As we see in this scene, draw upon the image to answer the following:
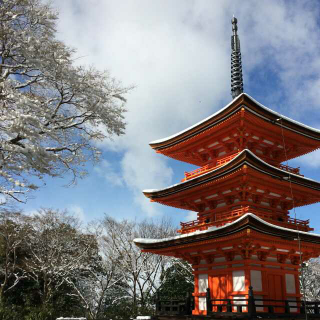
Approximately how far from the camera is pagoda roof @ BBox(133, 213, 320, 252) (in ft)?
45.4

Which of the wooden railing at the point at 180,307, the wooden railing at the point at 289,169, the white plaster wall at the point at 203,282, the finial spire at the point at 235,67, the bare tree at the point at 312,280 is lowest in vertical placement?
the wooden railing at the point at 180,307

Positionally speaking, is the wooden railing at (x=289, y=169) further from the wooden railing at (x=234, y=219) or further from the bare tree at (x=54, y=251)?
the bare tree at (x=54, y=251)

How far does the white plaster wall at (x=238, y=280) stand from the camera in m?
15.0

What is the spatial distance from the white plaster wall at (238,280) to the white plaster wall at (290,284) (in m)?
3.16

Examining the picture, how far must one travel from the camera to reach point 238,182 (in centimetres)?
1614

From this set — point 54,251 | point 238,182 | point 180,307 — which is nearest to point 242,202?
point 238,182

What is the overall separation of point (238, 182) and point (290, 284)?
6.00 m

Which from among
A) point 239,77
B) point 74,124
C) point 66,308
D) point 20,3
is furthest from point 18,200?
point 66,308

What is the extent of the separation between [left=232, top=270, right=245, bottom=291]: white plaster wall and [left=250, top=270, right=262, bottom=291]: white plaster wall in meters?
0.45

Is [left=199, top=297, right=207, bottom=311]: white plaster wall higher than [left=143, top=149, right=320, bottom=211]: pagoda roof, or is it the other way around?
[left=143, top=149, right=320, bottom=211]: pagoda roof

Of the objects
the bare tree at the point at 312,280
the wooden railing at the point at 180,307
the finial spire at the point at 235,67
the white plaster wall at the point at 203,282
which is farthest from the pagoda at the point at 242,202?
the bare tree at the point at 312,280

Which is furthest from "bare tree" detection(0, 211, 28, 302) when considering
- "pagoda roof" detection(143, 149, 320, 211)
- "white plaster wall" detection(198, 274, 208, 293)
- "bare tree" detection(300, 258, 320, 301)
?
"bare tree" detection(300, 258, 320, 301)

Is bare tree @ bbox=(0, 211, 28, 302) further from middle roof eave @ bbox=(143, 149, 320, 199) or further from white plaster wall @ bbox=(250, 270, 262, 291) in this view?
white plaster wall @ bbox=(250, 270, 262, 291)

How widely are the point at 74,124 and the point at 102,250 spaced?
2272 centimetres
